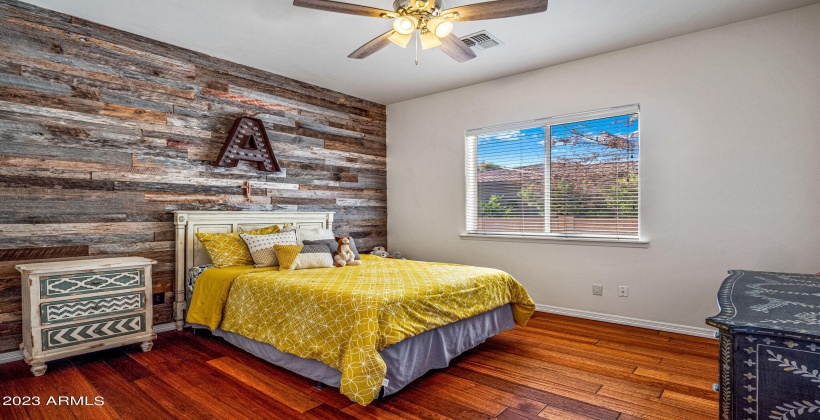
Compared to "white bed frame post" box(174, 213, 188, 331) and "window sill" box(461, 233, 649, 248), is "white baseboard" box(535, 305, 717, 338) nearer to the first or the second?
"window sill" box(461, 233, 649, 248)

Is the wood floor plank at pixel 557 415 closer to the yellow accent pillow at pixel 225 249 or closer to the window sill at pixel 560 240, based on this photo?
the window sill at pixel 560 240

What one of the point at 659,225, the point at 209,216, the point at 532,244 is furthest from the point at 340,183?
A: the point at 659,225

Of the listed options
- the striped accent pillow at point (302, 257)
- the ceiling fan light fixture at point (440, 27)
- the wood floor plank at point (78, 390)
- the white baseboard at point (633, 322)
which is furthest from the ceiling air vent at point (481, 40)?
the wood floor plank at point (78, 390)

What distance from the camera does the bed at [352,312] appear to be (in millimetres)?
2320

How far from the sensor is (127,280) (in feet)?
9.93

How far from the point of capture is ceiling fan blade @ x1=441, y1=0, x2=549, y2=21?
2.37 m

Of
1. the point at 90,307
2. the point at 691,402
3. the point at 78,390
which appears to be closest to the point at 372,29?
the point at 90,307

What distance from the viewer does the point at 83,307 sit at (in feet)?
9.33

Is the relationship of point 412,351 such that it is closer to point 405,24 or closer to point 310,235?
point 310,235

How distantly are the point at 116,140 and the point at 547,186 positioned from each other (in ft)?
12.7

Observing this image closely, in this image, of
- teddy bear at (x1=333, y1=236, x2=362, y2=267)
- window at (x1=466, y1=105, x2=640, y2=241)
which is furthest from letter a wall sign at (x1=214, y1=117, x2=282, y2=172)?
window at (x1=466, y1=105, x2=640, y2=241)

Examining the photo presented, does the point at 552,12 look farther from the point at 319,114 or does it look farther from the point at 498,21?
the point at 319,114

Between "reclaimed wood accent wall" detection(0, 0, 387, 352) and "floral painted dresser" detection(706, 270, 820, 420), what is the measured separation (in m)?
3.88

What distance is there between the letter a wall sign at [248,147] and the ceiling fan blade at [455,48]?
2.11 metres
